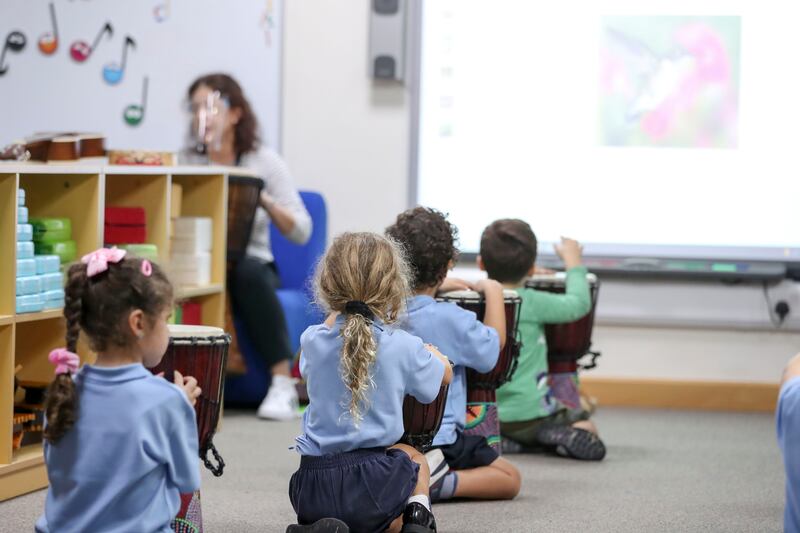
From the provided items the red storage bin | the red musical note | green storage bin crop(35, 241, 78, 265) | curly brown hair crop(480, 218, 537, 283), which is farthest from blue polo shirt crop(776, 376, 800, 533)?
the red musical note

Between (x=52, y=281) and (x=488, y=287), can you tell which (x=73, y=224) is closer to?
(x=52, y=281)

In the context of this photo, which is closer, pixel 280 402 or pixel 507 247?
pixel 507 247

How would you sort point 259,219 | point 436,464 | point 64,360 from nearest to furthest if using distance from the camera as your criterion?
point 64,360
point 436,464
point 259,219

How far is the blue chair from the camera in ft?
15.1

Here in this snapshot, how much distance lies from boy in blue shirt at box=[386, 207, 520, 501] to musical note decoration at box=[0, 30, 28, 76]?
2889 mm

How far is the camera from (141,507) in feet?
6.51

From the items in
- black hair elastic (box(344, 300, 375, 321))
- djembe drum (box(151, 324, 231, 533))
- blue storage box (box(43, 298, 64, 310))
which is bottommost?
djembe drum (box(151, 324, 231, 533))

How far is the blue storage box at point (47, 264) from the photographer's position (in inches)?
127

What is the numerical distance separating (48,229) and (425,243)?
1.14m

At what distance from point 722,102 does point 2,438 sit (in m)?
3.20

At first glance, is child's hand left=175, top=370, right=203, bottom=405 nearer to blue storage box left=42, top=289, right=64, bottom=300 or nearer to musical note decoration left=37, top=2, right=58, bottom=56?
blue storage box left=42, top=289, right=64, bottom=300

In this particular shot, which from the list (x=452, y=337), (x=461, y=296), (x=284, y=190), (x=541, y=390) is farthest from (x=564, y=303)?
(x=284, y=190)

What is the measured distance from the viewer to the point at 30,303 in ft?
10.4

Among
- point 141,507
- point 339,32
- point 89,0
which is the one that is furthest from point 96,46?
point 141,507
